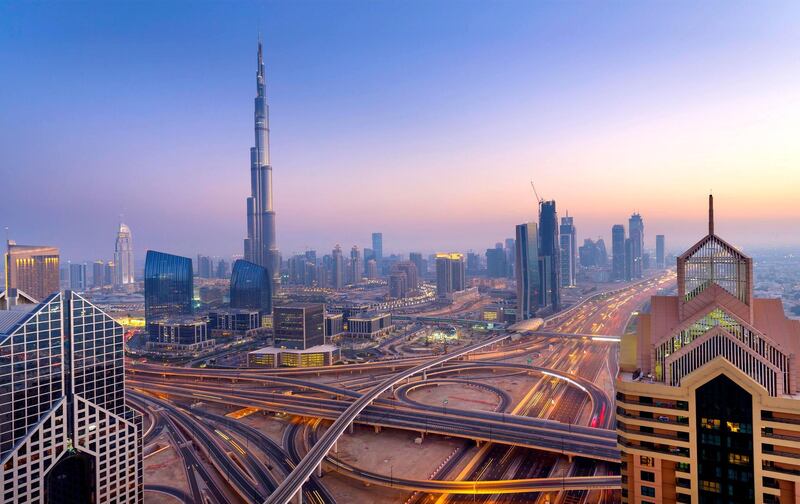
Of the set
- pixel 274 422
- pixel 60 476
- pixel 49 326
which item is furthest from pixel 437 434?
pixel 49 326

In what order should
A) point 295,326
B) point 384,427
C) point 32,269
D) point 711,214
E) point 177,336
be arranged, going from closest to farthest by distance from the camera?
point 711,214 < point 384,427 < point 295,326 < point 32,269 < point 177,336

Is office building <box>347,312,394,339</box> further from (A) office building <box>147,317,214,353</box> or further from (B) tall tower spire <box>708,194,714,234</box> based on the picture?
(B) tall tower spire <box>708,194,714,234</box>

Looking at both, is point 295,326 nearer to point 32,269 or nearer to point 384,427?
point 384,427

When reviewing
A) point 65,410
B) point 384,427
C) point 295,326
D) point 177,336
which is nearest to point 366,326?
point 295,326

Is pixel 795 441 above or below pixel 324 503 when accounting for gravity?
above

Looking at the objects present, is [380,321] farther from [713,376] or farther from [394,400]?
[713,376]

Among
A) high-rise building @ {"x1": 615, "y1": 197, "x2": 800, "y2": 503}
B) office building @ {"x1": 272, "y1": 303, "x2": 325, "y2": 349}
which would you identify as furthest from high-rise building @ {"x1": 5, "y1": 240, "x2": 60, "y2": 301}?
high-rise building @ {"x1": 615, "y1": 197, "x2": 800, "y2": 503}
